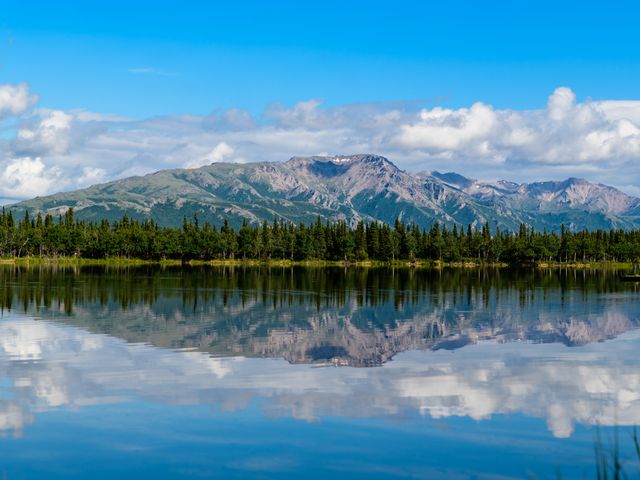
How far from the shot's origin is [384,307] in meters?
77.9

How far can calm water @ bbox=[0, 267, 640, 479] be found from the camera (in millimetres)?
23391

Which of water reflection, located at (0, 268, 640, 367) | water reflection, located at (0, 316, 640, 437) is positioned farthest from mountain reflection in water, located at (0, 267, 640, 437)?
water reflection, located at (0, 268, 640, 367)

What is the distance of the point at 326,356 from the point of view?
44.4 m

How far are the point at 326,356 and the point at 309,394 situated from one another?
449 inches

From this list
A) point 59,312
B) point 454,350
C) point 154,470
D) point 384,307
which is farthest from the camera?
point 384,307

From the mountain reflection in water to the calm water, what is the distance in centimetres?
17

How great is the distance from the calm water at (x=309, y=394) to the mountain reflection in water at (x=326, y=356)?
0.57ft

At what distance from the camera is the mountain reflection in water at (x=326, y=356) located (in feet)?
104

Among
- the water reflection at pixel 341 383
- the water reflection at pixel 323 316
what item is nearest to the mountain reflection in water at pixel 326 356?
the water reflection at pixel 341 383

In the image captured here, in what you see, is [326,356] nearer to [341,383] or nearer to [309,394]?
[341,383]

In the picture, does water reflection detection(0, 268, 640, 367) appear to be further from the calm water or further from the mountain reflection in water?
the calm water

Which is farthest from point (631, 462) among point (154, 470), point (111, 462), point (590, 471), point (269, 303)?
point (269, 303)

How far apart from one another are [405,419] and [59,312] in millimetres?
47852

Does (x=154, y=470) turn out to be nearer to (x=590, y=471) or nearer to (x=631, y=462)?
(x=590, y=471)
